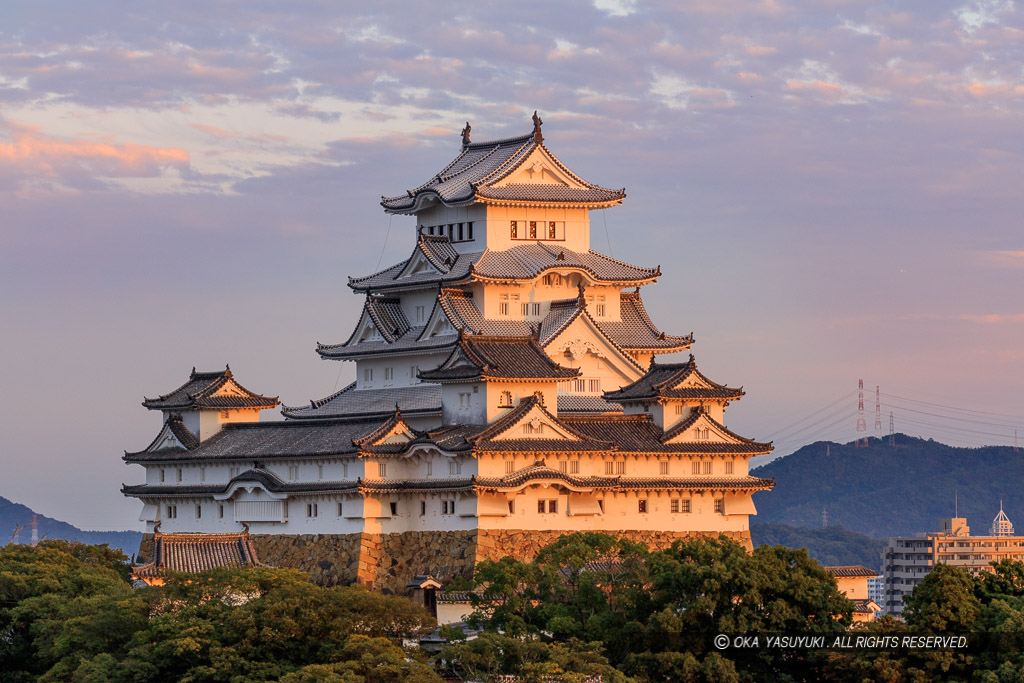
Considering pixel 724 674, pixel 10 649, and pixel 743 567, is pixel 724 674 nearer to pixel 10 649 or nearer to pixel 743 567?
pixel 743 567

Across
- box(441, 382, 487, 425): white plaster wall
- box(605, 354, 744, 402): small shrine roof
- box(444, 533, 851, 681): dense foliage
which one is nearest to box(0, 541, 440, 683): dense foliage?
box(444, 533, 851, 681): dense foliage

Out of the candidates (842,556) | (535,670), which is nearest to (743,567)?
(535,670)

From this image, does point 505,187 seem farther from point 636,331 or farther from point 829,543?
point 829,543

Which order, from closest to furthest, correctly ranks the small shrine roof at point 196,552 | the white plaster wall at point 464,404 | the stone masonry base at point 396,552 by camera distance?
1. the small shrine roof at point 196,552
2. the stone masonry base at point 396,552
3. the white plaster wall at point 464,404

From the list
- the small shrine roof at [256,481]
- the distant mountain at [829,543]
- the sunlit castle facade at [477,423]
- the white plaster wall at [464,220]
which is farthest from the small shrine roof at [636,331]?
the distant mountain at [829,543]

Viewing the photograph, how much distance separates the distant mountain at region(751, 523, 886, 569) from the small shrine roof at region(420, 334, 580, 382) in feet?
408

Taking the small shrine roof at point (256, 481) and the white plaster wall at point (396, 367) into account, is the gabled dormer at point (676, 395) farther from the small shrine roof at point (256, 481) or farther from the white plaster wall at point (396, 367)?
the small shrine roof at point (256, 481)

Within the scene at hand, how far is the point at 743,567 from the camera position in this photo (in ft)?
160

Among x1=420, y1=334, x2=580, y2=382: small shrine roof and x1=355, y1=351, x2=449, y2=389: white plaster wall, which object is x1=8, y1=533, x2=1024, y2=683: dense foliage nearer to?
x1=420, y1=334, x2=580, y2=382: small shrine roof

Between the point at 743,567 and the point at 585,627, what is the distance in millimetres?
4619

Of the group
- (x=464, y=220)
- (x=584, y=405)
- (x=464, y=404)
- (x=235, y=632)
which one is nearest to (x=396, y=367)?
(x=464, y=220)

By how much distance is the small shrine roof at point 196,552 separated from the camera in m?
59.3

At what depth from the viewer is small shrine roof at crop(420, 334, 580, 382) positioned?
2495 inches

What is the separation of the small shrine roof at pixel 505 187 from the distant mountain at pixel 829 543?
4537 inches
